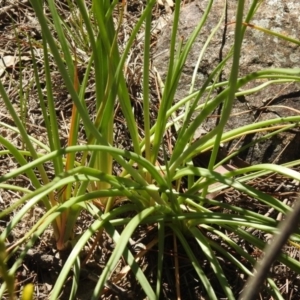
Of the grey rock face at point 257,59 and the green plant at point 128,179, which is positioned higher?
the grey rock face at point 257,59

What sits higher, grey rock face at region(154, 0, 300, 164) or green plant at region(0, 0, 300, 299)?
grey rock face at region(154, 0, 300, 164)

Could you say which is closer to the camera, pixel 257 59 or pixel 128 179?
pixel 128 179

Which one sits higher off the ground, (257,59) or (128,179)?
(257,59)

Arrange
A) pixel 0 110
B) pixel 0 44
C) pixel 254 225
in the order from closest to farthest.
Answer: pixel 254 225 → pixel 0 110 → pixel 0 44

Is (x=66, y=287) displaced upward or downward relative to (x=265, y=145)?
downward

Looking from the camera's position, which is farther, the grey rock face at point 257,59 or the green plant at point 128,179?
the grey rock face at point 257,59

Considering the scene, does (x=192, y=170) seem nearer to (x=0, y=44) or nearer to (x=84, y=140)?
(x=84, y=140)

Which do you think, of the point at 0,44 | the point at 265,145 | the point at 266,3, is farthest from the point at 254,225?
the point at 0,44

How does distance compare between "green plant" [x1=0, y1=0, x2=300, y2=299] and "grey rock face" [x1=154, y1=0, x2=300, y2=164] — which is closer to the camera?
"green plant" [x1=0, y1=0, x2=300, y2=299]
